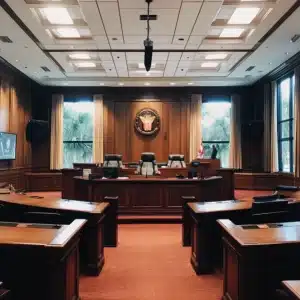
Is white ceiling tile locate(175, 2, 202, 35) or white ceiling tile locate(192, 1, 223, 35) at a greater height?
white ceiling tile locate(192, 1, 223, 35)

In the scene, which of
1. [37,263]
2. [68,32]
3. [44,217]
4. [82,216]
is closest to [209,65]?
[68,32]

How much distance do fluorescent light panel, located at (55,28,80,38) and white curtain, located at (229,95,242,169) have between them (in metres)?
6.56

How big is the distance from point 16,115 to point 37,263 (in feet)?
29.3

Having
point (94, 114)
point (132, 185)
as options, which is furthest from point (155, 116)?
point (132, 185)

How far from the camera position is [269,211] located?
→ 3604 mm

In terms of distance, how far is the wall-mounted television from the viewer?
9219 millimetres

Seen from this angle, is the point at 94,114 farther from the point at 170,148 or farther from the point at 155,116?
the point at 170,148

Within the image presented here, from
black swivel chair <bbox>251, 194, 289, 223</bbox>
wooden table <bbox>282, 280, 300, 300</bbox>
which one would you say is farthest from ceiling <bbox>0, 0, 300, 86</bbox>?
wooden table <bbox>282, 280, 300, 300</bbox>

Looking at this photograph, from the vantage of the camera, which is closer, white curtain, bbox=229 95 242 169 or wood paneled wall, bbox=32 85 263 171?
white curtain, bbox=229 95 242 169

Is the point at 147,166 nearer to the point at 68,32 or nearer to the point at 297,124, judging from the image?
the point at 68,32

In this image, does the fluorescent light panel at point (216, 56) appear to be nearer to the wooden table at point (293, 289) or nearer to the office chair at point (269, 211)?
the office chair at point (269, 211)

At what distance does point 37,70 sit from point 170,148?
5.05 m

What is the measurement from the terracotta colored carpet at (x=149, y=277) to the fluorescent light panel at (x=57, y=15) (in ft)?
13.6

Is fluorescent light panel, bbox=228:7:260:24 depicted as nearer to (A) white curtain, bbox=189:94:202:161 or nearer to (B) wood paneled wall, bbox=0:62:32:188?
(A) white curtain, bbox=189:94:202:161
